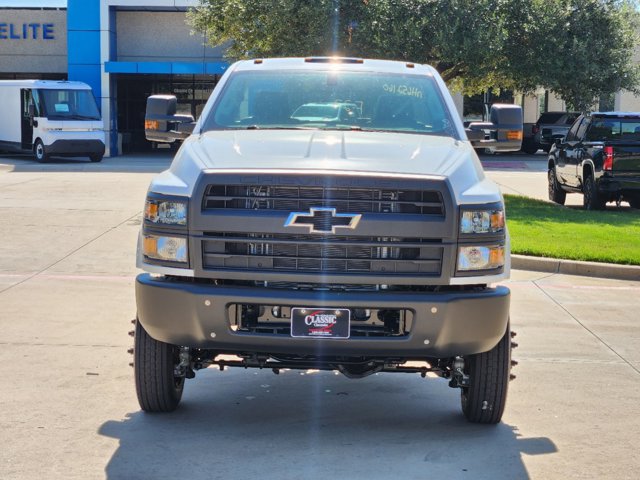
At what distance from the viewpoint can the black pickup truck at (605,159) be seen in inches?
709

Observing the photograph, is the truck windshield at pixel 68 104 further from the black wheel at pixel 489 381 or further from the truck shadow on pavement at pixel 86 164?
the black wheel at pixel 489 381

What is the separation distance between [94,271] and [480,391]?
22.4ft

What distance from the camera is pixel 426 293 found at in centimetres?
534

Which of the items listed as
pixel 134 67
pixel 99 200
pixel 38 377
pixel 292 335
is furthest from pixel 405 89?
pixel 134 67

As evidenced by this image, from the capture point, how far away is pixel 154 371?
19.4 feet

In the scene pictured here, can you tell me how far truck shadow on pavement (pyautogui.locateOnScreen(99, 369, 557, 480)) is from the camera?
5.30 m

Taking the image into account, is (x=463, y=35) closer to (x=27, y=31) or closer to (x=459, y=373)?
(x=459, y=373)

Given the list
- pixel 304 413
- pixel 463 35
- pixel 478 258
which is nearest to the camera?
pixel 478 258

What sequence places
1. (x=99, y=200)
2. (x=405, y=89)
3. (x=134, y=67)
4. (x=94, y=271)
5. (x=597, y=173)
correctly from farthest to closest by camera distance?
(x=134, y=67)
(x=99, y=200)
(x=597, y=173)
(x=94, y=271)
(x=405, y=89)

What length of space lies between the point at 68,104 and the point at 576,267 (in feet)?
80.9

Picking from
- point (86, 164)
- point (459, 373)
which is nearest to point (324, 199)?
point (459, 373)

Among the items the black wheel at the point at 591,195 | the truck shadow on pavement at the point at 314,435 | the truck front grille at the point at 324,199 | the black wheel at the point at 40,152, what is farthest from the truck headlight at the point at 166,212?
the black wheel at the point at 40,152

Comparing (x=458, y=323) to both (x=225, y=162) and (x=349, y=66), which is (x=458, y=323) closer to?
(x=225, y=162)

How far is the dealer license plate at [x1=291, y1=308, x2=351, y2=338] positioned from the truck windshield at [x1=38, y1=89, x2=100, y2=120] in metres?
29.9
